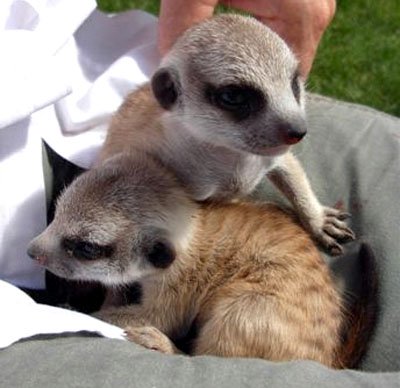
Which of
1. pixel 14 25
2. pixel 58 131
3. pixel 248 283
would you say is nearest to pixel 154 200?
pixel 248 283

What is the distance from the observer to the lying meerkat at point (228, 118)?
188cm

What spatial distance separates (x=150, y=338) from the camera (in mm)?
1927

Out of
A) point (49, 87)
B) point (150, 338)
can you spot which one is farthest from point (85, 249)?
point (49, 87)

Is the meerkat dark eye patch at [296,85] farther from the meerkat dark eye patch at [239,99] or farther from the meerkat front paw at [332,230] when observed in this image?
the meerkat front paw at [332,230]

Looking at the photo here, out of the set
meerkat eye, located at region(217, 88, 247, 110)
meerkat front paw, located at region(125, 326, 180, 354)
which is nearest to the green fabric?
meerkat front paw, located at region(125, 326, 180, 354)

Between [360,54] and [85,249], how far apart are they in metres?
2.58

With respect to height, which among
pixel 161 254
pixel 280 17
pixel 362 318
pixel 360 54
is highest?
pixel 280 17

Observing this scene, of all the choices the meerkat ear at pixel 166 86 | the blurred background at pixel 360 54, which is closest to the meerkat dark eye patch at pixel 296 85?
the meerkat ear at pixel 166 86

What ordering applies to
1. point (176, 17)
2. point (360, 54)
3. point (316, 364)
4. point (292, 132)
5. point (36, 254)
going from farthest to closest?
point (360, 54) < point (176, 17) < point (36, 254) < point (292, 132) < point (316, 364)

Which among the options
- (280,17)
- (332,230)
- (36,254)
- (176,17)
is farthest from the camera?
(280,17)

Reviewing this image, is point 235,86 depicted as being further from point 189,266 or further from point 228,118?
point 189,266

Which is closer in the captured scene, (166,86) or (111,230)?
(111,230)

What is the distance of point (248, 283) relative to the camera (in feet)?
6.56

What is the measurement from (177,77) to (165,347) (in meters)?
0.64
